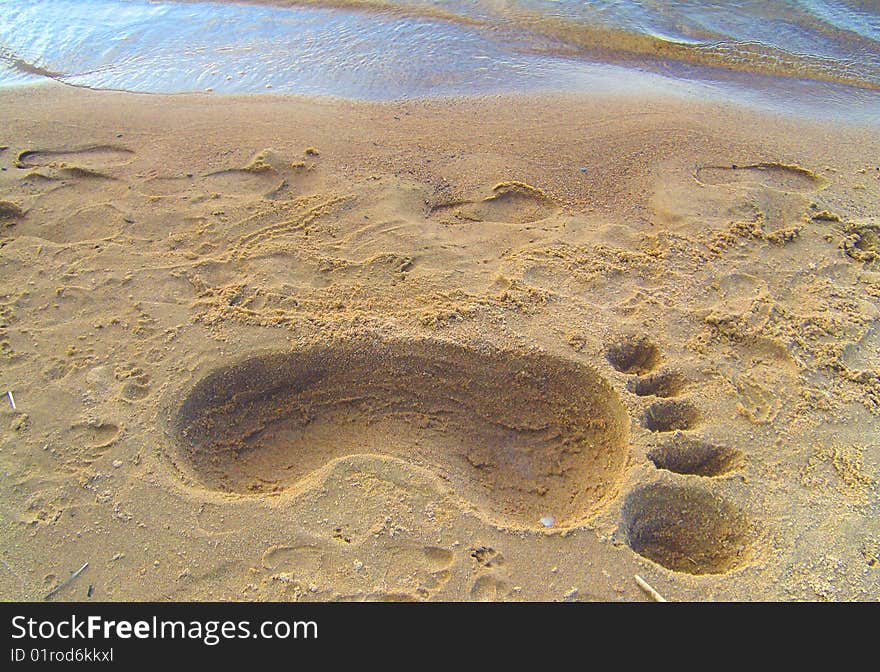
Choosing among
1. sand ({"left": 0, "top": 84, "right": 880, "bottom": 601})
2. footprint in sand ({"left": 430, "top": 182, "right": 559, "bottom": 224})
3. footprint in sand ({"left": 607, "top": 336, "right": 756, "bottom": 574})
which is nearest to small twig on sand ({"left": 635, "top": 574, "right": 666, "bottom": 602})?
sand ({"left": 0, "top": 84, "right": 880, "bottom": 601})

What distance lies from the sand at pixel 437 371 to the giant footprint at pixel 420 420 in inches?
0.5

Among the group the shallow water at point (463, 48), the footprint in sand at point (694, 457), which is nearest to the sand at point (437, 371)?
the footprint in sand at point (694, 457)

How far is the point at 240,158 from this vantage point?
4.35 m

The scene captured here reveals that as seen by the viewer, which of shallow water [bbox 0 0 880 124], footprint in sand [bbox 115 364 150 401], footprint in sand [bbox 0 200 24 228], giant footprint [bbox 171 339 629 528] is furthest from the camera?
shallow water [bbox 0 0 880 124]

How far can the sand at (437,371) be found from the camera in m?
2.24

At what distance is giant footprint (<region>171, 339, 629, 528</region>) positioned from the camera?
104 inches

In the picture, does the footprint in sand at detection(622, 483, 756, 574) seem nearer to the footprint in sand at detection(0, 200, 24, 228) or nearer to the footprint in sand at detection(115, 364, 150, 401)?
the footprint in sand at detection(115, 364, 150, 401)

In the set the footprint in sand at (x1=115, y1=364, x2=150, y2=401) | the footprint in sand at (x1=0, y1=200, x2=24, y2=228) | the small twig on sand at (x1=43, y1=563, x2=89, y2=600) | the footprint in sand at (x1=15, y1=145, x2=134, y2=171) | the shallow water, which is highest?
the shallow water

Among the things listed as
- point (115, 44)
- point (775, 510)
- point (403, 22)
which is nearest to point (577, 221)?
point (775, 510)

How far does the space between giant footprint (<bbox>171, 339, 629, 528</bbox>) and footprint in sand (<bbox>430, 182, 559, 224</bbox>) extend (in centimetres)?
123

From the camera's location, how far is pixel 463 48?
6461 millimetres

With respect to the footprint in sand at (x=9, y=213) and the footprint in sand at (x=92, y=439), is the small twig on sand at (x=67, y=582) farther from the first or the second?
the footprint in sand at (x=9, y=213)

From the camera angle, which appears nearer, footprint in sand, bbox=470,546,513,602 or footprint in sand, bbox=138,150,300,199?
footprint in sand, bbox=470,546,513,602
